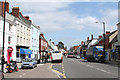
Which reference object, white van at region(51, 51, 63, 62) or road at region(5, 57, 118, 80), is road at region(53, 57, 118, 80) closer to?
road at region(5, 57, 118, 80)

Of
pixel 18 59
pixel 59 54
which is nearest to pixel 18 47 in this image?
pixel 18 59

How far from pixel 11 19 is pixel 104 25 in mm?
21215

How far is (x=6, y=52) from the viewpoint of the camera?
32.5 meters

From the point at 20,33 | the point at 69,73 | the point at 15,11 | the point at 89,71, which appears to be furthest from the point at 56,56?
the point at 69,73

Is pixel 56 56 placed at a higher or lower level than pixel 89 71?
higher

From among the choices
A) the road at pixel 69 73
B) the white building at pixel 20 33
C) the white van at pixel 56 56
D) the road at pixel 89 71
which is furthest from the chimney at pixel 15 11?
the road at pixel 69 73

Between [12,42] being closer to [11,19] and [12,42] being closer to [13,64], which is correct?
[11,19]

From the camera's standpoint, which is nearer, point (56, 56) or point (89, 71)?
point (89, 71)

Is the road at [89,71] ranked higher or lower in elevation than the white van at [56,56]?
lower

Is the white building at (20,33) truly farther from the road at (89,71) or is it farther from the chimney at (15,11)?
the road at (89,71)

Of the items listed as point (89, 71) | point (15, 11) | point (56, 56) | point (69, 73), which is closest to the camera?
point (69, 73)

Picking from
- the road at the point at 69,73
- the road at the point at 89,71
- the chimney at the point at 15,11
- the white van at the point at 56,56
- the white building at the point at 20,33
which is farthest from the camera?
the chimney at the point at 15,11

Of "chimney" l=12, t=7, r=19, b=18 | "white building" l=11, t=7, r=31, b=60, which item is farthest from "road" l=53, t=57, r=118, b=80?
"chimney" l=12, t=7, r=19, b=18

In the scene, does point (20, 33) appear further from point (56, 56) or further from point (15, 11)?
point (56, 56)
